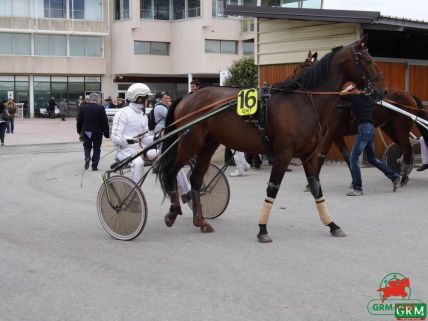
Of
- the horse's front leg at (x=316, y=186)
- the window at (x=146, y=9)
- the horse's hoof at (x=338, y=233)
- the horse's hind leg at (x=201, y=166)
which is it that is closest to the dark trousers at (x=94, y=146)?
the horse's hind leg at (x=201, y=166)

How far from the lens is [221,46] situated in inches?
1987

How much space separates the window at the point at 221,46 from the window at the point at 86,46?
9292mm

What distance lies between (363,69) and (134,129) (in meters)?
3.26

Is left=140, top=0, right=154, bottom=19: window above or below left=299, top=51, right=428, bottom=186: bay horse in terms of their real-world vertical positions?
above

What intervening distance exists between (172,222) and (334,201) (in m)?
3.24

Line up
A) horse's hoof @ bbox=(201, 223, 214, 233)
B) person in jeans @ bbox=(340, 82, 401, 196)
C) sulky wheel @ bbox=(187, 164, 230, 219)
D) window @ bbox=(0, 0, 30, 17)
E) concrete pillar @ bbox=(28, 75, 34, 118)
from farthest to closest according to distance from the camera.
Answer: concrete pillar @ bbox=(28, 75, 34, 118), window @ bbox=(0, 0, 30, 17), person in jeans @ bbox=(340, 82, 401, 196), sulky wheel @ bbox=(187, 164, 230, 219), horse's hoof @ bbox=(201, 223, 214, 233)

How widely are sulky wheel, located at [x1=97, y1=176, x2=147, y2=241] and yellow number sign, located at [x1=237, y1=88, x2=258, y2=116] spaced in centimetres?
155

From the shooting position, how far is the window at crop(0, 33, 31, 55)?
49.3 metres

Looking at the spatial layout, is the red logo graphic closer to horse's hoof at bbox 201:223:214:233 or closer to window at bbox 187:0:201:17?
horse's hoof at bbox 201:223:214:233

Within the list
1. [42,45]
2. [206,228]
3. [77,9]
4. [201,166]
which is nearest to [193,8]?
[77,9]

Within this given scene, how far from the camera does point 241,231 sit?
7.80m

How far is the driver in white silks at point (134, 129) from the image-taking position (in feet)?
27.5

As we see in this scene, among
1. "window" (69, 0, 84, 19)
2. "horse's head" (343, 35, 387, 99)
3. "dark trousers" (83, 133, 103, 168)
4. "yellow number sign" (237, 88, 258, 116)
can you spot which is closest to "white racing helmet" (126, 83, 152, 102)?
"yellow number sign" (237, 88, 258, 116)

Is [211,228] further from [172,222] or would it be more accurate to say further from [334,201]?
[334,201]
